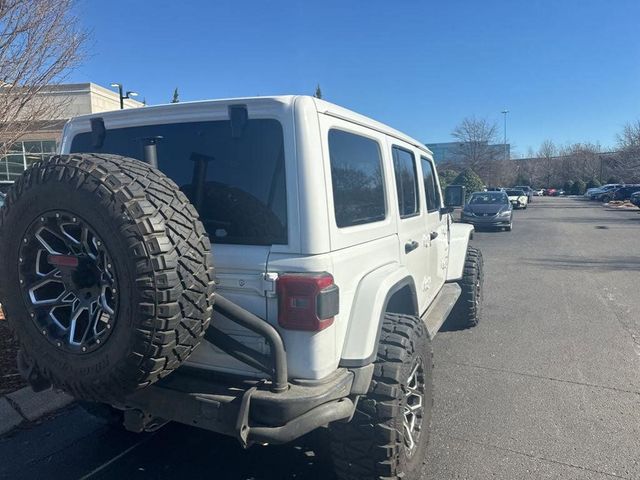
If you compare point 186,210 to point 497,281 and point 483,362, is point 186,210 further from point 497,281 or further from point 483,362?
point 497,281

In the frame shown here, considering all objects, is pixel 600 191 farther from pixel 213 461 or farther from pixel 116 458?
pixel 116 458

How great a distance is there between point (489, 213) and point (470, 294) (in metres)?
14.2

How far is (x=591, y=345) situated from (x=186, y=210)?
199 inches

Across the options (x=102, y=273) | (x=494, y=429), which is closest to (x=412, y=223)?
(x=494, y=429)

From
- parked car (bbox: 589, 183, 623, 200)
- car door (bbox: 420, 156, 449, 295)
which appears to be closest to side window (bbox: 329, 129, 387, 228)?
car door (bbox: 420, 156, 449, 295)

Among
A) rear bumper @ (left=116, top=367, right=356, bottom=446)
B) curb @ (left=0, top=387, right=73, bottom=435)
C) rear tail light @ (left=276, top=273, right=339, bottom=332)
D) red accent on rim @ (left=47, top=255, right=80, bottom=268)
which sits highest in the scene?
red accent on rim @ (left=47, top=255, right=80, bottom=268)

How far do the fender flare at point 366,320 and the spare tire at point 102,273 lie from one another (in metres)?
0.77

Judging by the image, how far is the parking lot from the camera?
10.1 feet

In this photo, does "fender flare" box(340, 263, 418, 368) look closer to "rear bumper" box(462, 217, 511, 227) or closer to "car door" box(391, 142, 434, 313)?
"car door" box(391, 142, 434, 313)

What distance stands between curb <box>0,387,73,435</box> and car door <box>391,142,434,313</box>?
113 inches

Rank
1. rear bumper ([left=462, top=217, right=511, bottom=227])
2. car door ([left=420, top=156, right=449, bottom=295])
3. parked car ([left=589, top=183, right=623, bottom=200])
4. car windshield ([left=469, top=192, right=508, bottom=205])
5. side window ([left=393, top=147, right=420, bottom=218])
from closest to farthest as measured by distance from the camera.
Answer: side window ([left=393, top=147, right=420, bottom=218]) → car door ([left=420, top=156, right=449, bottom=295]) → rear bumper ([left=462, top=217, right=511, bottom=227]) → car windshield ([left=469, top=192, right=508, bottom=205]) → parked car ([left=589, top=183, right=623, bottom=200])

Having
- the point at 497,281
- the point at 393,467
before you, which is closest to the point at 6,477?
the point at 393,467

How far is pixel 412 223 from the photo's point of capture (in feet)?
12.3

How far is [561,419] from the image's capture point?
3.69 m
